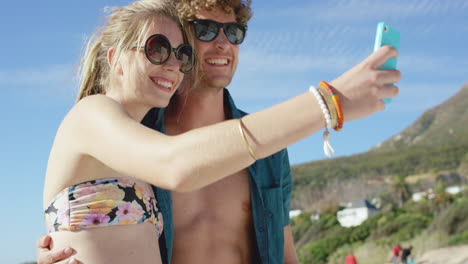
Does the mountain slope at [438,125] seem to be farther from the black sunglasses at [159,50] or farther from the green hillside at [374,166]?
the black sunglasses at [159,50]

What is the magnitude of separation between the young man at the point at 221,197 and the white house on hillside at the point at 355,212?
5639cm

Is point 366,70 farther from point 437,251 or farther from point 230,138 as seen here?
point 437,251

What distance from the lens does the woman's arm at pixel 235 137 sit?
1.66 m

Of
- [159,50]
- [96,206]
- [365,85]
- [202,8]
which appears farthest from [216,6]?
[365,85]

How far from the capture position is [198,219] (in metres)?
3.74

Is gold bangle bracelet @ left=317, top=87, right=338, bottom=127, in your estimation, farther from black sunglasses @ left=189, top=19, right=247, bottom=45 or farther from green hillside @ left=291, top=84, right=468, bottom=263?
green hillside @ left=291, top=84, right=468, bottom=263

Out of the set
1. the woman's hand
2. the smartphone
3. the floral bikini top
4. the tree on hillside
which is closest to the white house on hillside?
the tree on hillside

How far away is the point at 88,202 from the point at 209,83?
1.79 metres

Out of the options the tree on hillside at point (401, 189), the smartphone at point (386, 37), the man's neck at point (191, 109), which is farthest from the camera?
the tree on hillside at point (401, 189)

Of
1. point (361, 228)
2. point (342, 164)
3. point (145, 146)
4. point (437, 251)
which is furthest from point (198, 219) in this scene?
point (342, 164)

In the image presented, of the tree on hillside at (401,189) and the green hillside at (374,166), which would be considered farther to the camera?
the green hillside at (374,166)

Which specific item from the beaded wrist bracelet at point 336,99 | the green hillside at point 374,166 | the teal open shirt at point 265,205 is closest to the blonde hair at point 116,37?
the teal open shirt at point 265,205

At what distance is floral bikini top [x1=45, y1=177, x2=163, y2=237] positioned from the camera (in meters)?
2.30

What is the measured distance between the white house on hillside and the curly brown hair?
56.4m
